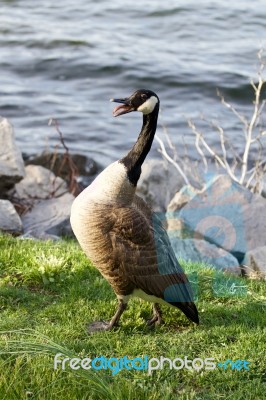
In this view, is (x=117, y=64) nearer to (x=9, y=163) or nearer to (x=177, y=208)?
(x=9, y=163)

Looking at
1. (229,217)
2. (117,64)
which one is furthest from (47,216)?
(117,64)

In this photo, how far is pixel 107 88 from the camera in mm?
18156

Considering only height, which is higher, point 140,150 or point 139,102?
point 139,102

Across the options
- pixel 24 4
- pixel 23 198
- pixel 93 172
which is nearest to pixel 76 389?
pixel 23 198

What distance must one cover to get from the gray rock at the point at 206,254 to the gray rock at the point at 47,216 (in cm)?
208

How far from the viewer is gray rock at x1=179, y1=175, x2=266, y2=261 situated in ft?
29.9

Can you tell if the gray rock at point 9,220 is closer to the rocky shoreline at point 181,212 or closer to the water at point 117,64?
the rocky shoreline at point 181,212

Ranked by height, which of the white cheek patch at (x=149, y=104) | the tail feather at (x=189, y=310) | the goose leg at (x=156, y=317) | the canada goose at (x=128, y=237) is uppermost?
the white cheek patch at (x=149, y=104)

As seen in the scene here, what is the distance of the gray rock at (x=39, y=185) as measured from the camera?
1156 centimetres

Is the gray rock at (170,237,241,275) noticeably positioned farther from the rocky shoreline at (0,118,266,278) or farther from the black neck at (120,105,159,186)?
the black neck at (120,105,159,186)

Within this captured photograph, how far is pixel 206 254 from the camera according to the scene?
27.9ft

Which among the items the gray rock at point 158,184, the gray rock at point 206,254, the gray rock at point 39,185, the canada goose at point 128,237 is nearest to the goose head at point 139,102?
the canada goose at point 128,237

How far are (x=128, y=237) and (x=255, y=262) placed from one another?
2785mm

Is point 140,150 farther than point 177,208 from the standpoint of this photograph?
No
